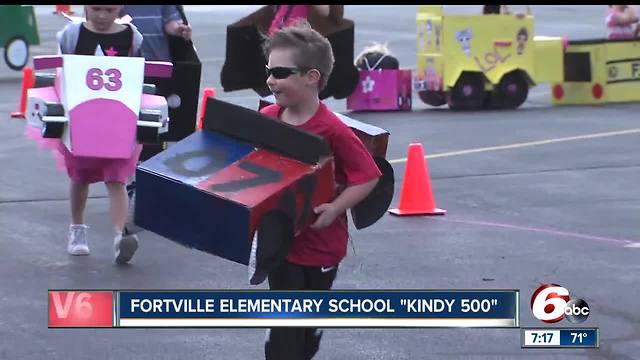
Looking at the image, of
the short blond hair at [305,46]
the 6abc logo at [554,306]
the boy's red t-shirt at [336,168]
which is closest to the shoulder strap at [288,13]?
the 6abc logo at [554,306]

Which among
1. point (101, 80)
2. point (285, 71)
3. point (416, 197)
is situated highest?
point (285, 71)

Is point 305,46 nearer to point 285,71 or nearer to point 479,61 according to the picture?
point 285,71

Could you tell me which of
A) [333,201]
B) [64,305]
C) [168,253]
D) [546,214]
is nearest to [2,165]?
[168,253]

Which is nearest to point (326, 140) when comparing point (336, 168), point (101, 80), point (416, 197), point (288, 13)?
point (336, 168)

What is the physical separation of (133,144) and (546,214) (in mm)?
3287

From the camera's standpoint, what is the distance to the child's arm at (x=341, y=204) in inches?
201

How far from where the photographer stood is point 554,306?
6.40 meters

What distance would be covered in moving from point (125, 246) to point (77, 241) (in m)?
0.52

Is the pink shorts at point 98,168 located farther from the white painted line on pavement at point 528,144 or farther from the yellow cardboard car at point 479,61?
the yellow cardboard car at point 479,61

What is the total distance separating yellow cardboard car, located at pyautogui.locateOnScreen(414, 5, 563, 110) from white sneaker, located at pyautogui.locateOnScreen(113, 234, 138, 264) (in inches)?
325

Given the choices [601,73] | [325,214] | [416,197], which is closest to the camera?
[325,214]

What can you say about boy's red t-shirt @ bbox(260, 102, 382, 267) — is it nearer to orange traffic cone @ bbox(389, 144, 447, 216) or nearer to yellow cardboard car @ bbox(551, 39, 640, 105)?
orange traffic cone @ bbox(389, 144, 447, 216)

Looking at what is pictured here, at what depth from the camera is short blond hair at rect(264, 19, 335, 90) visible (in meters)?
5.27

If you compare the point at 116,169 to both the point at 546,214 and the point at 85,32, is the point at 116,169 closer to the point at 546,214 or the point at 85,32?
the point at 85,32
